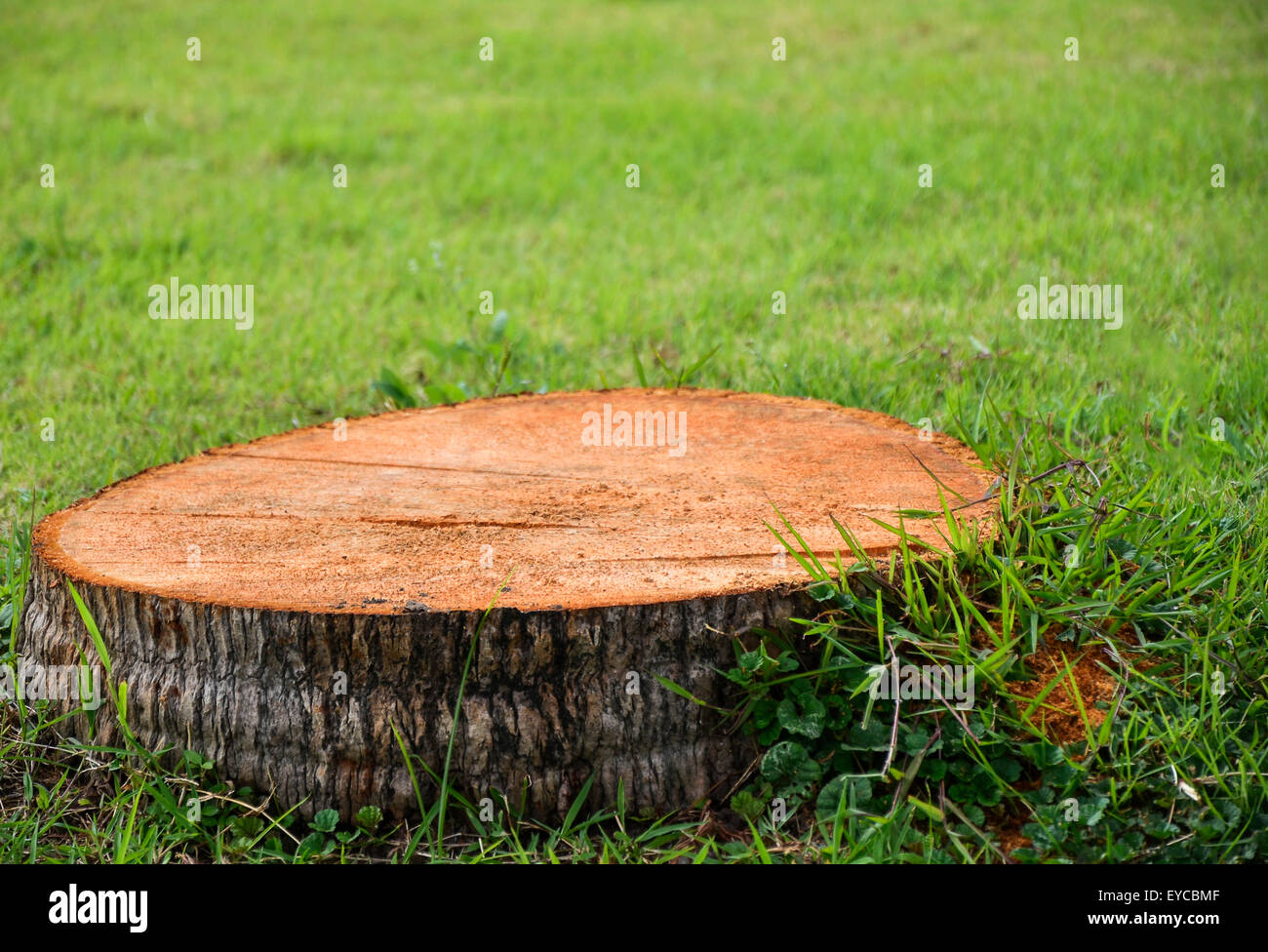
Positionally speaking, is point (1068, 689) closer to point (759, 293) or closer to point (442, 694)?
point (442, 694)

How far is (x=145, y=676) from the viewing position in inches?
97.6

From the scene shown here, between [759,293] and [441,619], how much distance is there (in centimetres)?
365

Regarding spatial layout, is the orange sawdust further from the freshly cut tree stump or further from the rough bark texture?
the rough bark texture

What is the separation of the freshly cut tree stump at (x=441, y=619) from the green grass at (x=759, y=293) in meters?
0.11

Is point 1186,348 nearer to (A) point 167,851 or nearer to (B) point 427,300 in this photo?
(B) point 427,300

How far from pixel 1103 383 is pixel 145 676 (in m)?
3.46

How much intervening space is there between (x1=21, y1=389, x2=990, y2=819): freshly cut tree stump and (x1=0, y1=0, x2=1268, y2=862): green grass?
11 cm

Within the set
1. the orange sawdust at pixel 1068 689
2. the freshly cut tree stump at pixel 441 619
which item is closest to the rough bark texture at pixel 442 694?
the freshly cut tree stump at pixel 441 619

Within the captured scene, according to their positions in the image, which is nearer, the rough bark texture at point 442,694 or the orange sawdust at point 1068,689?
the rough bark texture at point 442,694

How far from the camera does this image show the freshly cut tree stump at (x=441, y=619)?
2.33 meters

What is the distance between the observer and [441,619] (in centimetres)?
230

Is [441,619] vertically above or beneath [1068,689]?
above

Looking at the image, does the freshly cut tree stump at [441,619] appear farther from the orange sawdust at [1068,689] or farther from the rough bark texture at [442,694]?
the orange sawdust at [1068,689]

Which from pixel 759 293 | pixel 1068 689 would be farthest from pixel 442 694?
pixel 759 293
